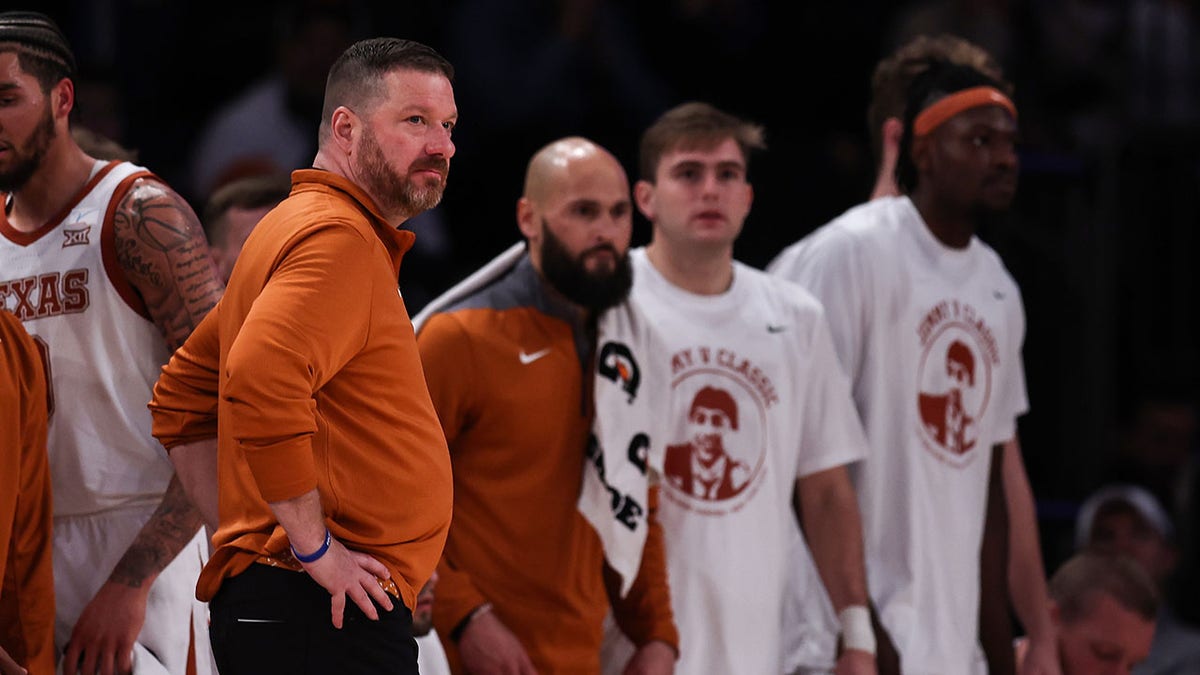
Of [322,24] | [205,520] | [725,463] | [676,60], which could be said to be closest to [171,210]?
[205,520]

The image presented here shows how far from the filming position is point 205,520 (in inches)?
129

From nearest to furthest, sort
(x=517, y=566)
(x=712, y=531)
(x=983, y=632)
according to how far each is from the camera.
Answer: (x=517, y=566) → (x=712, y=531) → (x=983, y=632)

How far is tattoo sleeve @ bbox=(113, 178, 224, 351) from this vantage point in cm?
346

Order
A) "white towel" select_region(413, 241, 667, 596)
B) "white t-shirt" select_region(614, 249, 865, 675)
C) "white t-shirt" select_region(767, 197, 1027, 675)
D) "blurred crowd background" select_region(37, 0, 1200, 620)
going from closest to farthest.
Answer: "white towel" select_region(413, 241, 667, 596) → "white t-shirt" select_region(614, 249, 865, 675) → "white t-shirt" select_region(767, 197, 1027, 675) → "blurred crowd background" select_region(37, 0, 1200, 620)

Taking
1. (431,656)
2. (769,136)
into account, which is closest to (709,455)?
(431,656)

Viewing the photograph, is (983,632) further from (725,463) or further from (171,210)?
(171,210)

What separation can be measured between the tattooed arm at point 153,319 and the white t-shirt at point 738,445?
1302 millimetres

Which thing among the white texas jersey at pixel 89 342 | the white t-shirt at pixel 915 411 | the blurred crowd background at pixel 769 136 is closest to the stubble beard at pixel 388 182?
the white texas jersey at pixel 89 342

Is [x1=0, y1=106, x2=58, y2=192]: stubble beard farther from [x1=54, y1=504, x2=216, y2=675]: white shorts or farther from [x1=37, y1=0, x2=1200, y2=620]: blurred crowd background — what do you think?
[x1=37, y1=0, x2=1200, y2=620]: blurred crowd background

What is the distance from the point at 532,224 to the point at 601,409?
1.67 ft

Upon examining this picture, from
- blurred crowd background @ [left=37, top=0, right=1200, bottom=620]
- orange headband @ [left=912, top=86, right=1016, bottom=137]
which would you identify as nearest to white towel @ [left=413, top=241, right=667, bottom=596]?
orange headband @ [left=912, top=86, right=1016, bottom=137]

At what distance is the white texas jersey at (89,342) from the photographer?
11.5 ft

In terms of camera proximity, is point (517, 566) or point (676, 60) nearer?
point (517, 566)

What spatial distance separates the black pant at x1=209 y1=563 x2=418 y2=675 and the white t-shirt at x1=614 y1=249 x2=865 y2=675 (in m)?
1.57
